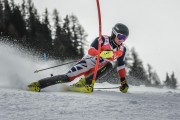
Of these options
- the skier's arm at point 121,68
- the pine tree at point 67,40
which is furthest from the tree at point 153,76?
the skier's arm at point 121,68

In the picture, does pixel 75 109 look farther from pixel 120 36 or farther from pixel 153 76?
pixel 153 76

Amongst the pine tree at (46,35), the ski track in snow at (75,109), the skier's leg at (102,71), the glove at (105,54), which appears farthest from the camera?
the pine tree at (46,35)

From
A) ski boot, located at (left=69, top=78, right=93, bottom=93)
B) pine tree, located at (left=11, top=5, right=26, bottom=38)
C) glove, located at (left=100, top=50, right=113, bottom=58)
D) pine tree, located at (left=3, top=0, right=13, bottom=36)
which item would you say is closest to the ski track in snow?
ski boot, located at (left=69, top=78, right=93, bottom=93)

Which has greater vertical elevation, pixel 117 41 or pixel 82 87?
pixel 117 41

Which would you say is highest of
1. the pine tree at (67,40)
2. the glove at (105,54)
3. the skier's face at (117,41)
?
the pine tree at (67,40)

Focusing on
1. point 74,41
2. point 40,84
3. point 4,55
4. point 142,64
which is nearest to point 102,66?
point 40,84

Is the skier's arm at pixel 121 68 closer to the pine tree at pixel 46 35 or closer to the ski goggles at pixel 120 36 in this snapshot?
the ski goggles at pixel 120 36

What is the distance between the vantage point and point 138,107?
582 cm

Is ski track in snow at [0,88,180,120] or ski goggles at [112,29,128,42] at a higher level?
ski goggles at [112,29,128,42]

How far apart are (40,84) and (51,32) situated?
196 ft

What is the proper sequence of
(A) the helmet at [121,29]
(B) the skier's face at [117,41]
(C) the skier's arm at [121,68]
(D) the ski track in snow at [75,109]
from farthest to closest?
(C) the skier's arm at [121,68]
(B) the skier's face at [117,41]
(A) the helmet at [121,29]
(D) the ski track in snow at [75,109]

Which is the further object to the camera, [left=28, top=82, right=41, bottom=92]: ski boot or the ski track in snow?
[left=28, top=82, right=41, bottom=92]: ski boot

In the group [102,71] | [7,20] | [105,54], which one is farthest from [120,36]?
[7,20]

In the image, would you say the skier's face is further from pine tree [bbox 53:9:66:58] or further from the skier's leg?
pine tree [bbox 53:9:66:58]
